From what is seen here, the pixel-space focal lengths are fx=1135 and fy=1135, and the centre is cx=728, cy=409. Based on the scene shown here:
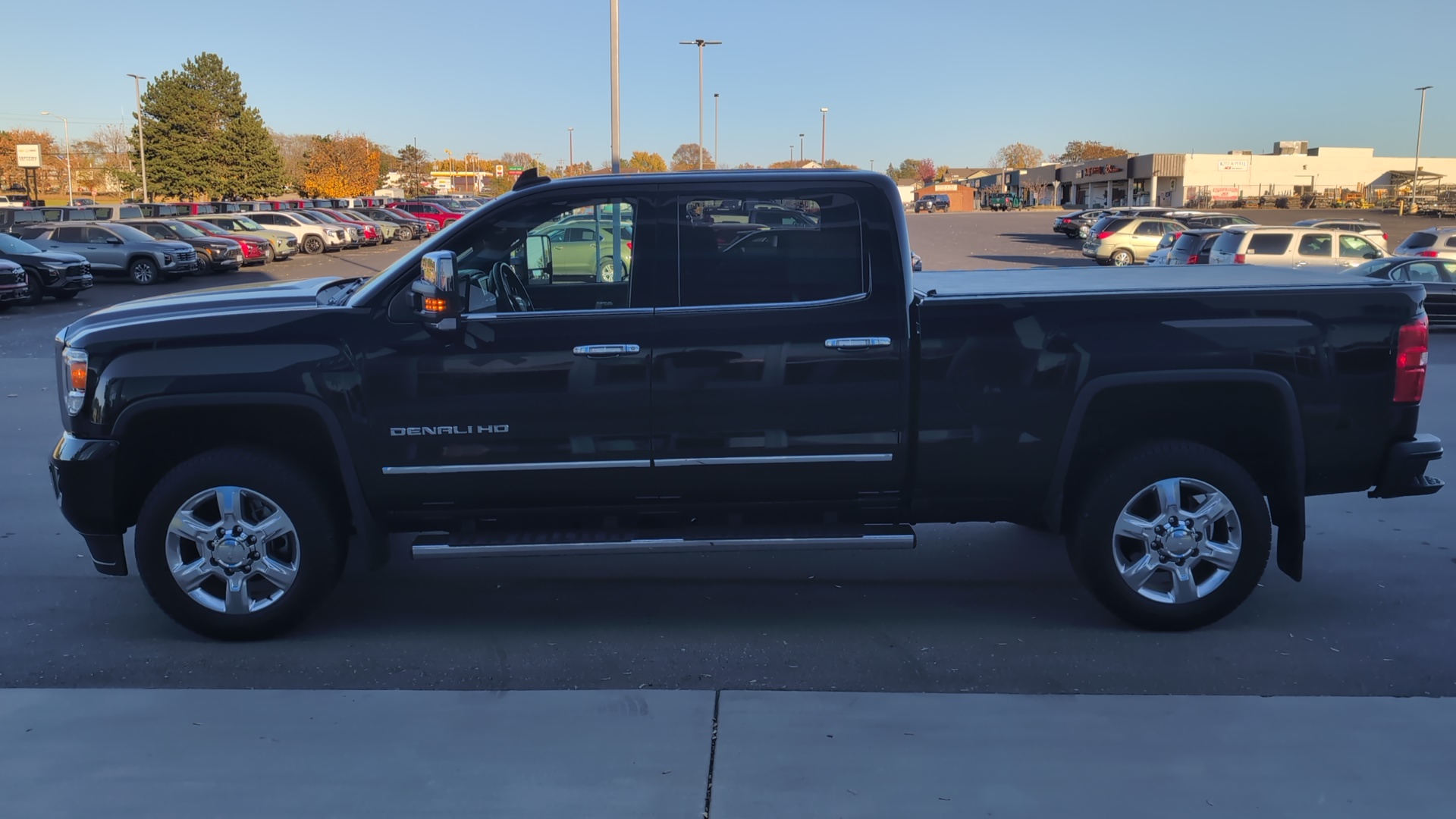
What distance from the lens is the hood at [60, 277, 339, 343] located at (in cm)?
484

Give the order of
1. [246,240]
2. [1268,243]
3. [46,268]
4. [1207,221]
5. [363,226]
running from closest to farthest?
[1268,243], [46,268], [246,240], [1207,221], [363,226]

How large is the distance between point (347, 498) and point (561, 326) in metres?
1.25

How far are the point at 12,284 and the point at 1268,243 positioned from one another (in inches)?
916

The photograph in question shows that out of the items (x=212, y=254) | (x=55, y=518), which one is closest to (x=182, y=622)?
(x=55, y=518)

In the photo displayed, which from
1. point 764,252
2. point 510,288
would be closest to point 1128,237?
point 764,252

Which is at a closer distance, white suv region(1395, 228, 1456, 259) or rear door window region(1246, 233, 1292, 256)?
rear door window region(1246, 233, 1292, 256)

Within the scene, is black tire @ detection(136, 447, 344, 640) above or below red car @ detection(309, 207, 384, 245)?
below

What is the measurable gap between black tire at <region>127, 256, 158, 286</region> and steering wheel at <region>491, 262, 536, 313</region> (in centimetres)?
2522

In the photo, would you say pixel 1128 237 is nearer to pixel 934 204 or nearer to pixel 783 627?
pixel 783 627

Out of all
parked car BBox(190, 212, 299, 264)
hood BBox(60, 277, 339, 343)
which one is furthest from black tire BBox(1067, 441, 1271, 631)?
parked car BBox(190, 212, 299, 264)

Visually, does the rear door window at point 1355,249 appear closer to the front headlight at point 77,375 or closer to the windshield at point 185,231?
the front headlight at point 77,375

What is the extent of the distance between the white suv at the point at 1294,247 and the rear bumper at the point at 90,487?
66.6 ft

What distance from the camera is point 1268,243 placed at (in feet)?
70.7

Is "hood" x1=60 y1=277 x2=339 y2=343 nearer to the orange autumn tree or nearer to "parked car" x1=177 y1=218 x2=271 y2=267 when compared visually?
"parked car" x1=177 y1=218 x2=271 y2=267
